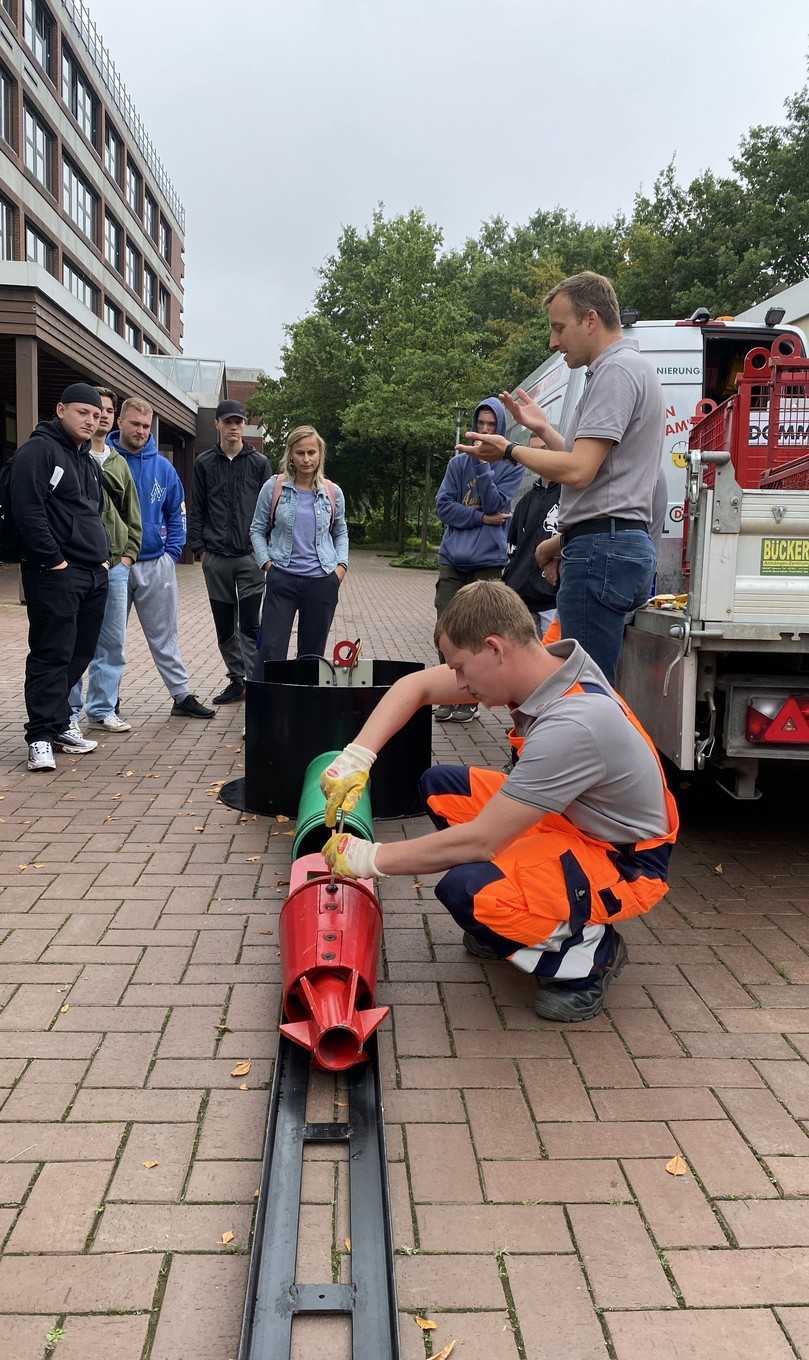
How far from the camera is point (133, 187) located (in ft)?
148

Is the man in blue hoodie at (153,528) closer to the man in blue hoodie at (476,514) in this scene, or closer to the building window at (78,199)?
the man in blue hoodie at (476,514)

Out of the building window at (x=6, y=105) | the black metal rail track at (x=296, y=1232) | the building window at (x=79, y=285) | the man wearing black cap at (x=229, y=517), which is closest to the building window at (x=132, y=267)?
the building window at (x=79, y=285)

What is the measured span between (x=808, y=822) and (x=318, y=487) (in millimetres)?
3448

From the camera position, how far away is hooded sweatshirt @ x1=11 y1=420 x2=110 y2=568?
18.4ft

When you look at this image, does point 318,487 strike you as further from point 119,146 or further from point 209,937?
point 119,146

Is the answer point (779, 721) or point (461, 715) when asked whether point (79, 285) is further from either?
point (779, 721)

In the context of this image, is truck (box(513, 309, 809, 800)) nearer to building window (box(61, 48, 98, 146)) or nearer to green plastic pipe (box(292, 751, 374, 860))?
green plastic pipe (box(292, 751, 374, 860))

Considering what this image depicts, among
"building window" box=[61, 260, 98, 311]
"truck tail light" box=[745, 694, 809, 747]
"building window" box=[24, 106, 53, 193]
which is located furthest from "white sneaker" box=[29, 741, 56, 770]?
"building window" box=[61, 260, 98, 311]

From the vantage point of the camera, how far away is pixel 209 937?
372cm

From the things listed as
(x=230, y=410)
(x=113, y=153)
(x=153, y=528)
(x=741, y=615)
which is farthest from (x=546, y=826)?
(x=113, y=153)

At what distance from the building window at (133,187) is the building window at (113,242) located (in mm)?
2081

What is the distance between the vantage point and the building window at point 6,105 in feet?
89.8

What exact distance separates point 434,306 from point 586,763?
1321 inches

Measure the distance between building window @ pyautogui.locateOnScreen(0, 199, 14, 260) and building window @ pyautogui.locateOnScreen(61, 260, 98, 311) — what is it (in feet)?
15.5
